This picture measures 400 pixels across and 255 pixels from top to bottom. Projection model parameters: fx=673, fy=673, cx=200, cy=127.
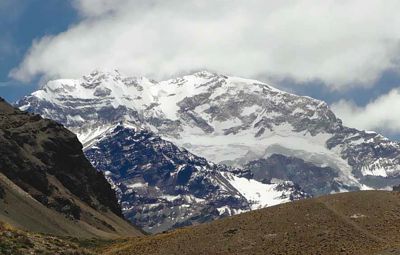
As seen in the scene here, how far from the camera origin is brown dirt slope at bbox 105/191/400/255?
192ft

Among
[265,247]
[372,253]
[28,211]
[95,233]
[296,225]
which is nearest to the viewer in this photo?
[372,253]

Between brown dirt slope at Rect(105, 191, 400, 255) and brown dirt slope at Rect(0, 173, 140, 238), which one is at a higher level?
brown dirt slope at Rect(0, 173, 140, 238)

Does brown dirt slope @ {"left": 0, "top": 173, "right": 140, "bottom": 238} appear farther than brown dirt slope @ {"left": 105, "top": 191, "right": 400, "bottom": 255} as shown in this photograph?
Yes

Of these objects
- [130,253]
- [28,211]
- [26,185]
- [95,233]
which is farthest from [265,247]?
[26,185]

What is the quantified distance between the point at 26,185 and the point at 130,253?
135530 mm

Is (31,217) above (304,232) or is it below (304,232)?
above

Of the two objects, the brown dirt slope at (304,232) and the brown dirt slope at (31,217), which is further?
the brown dirt slope at (31,217)

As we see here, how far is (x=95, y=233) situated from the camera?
177 metres

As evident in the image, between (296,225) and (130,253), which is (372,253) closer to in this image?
(296,225)

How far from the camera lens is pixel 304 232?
202 feet

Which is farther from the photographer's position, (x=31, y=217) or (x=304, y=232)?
(x=31, y=217)

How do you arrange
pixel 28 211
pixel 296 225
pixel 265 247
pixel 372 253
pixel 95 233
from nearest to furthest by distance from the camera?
pixel 372 253, pixel 265 247, pixel 296 225, pixel 28 211, pixel 95 233

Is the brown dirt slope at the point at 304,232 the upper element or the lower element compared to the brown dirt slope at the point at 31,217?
lower

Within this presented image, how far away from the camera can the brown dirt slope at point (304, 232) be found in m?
58.5
